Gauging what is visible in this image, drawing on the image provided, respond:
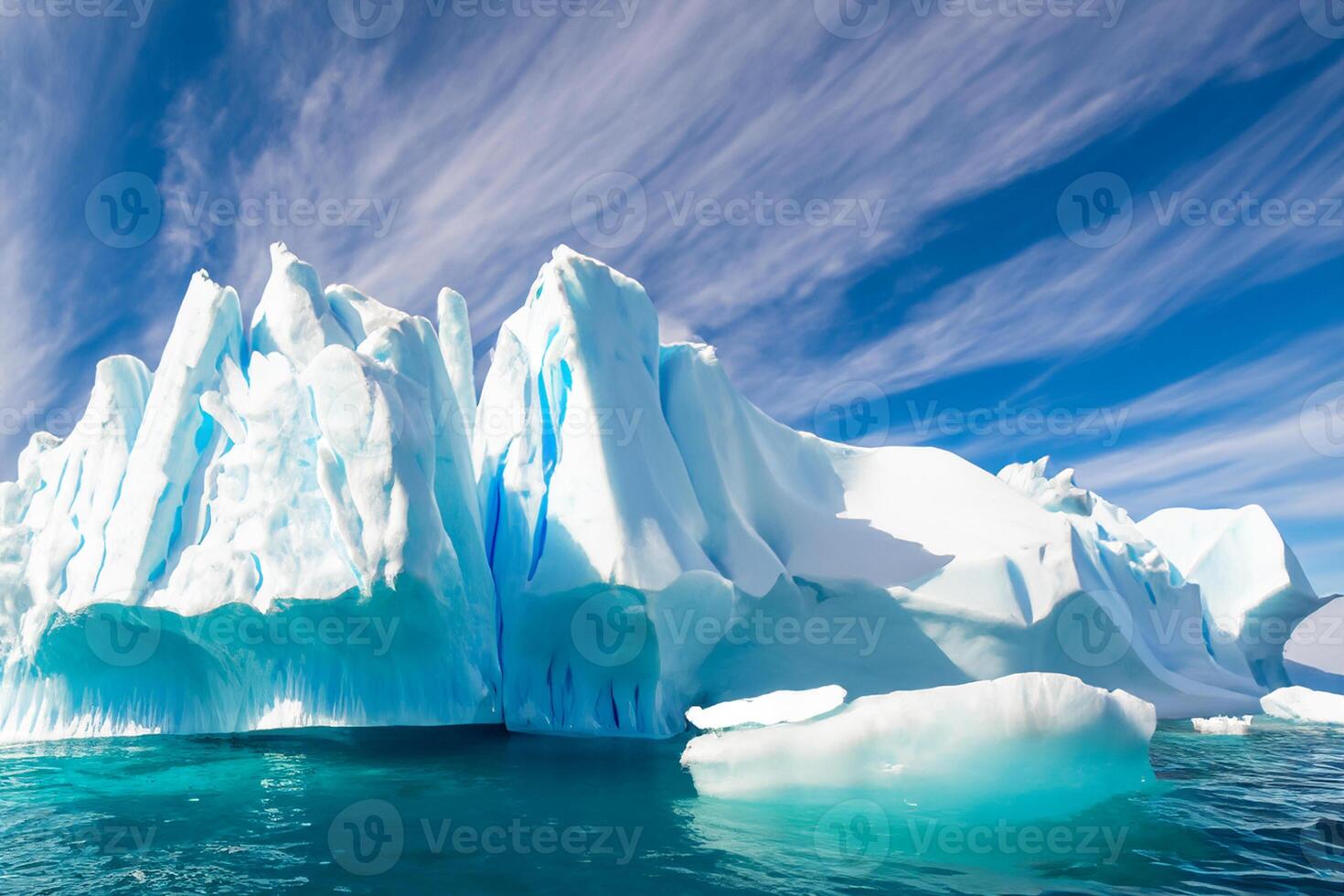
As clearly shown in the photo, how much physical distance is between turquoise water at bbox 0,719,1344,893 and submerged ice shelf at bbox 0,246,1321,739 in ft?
5.41

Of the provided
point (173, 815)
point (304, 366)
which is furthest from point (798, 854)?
point (304, 366)

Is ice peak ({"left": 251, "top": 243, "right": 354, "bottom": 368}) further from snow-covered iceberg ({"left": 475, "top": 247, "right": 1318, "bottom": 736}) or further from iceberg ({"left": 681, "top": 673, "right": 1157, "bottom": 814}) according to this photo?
iceberg ({"left": 681, "top": 673, "right": 1157, "bottom": 814})

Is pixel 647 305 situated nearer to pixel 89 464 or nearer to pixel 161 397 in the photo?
pixel 161 397

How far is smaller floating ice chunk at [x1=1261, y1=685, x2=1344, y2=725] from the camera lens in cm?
1487

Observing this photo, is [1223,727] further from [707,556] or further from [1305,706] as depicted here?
[707,556]

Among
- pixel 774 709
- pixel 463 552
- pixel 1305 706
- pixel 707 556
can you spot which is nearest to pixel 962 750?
pixel 774 709

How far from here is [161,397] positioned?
12.0m

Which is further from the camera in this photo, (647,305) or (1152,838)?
(647,305)

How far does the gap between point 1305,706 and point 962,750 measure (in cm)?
1369

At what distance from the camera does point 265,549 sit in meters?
9.69

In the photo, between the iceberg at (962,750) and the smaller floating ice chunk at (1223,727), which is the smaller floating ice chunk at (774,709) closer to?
the iceberg at (962,750)

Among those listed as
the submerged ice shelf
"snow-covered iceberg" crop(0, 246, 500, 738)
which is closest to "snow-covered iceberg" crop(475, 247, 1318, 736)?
the submerged ice shelf

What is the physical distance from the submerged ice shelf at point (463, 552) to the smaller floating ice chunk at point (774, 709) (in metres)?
0.08

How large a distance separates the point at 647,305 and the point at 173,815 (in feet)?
33.8
